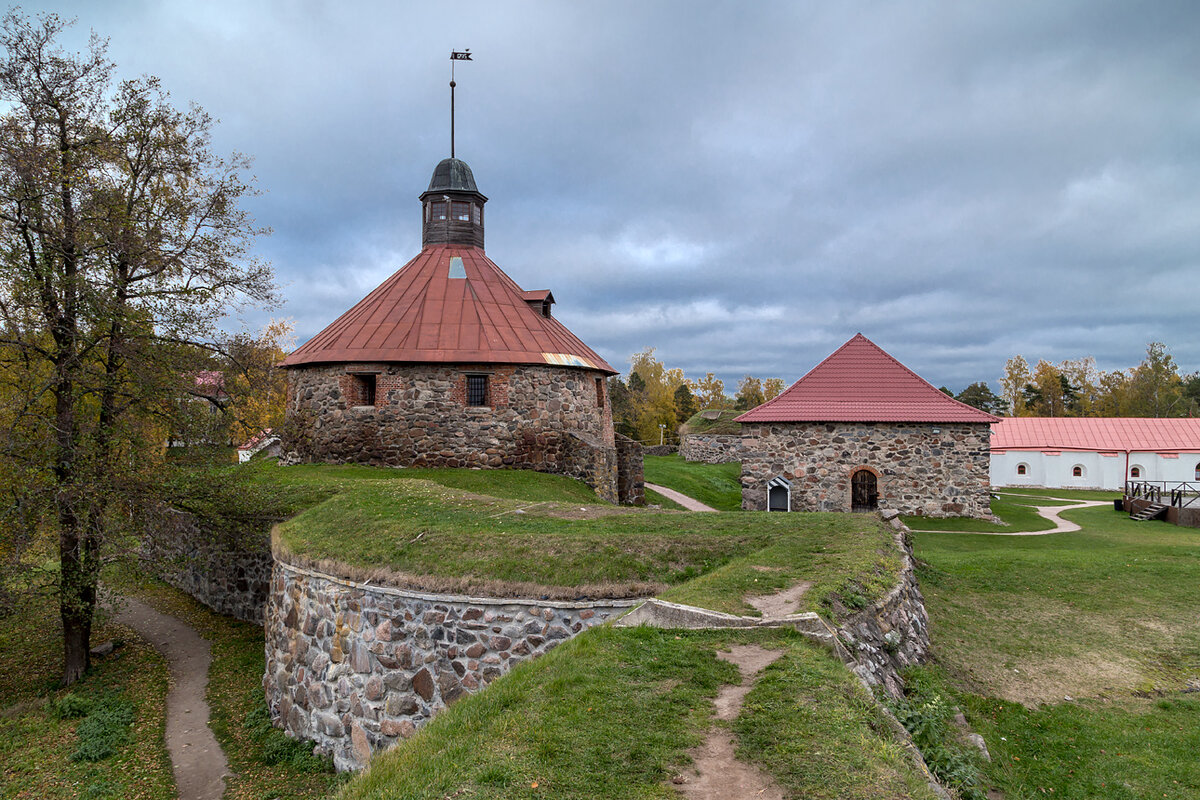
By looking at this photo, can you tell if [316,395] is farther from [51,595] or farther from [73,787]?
[73,787]

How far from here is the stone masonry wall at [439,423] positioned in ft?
58.4

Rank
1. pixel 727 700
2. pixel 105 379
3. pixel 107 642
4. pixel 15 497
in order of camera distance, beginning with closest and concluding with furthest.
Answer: pixel 727 700
pixel 15 497
pixel 105 379
pixel 107 642

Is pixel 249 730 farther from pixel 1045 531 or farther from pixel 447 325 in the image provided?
pixel 1045 531

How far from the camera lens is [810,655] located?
5117mm

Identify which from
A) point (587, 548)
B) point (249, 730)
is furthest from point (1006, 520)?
point (249, 730)

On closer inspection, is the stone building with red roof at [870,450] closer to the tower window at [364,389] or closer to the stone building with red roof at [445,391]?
the stone building with red roof at [445,391]

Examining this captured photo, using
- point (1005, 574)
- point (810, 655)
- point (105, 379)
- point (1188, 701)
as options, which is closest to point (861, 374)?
point (1005, 574)

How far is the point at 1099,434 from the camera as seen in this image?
36562mm

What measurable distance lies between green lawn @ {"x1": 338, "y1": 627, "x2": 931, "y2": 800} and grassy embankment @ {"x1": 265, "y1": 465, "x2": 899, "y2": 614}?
1.41 meters

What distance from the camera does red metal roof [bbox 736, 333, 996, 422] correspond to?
19.8 meters

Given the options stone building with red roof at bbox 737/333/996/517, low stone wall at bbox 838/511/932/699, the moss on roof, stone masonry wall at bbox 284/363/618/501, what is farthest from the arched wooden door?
the moss on roof

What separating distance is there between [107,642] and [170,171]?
28.3 feet

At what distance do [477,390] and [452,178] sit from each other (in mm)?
7757

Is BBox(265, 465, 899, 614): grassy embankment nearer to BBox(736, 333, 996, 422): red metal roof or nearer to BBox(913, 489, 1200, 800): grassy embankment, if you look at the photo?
BBox(913, 489, 1200, 800): grassy embankment
